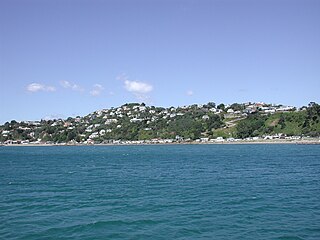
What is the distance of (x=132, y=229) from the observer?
23375mm

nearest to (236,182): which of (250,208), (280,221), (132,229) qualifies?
(250,208)

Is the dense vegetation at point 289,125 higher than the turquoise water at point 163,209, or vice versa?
the dense vegetation at point 289,125

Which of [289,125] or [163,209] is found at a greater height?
[289,125]

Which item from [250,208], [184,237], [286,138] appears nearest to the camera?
[184,237]

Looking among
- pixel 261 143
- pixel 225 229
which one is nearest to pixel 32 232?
pixel 225 229

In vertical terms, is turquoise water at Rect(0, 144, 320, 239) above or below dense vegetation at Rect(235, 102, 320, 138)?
below

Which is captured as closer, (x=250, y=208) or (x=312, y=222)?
(x=312, y=222)

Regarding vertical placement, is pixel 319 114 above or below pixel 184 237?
above

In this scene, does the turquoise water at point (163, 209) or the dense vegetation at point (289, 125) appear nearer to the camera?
the turquoise water at point (163, 209)

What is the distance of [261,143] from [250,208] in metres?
156

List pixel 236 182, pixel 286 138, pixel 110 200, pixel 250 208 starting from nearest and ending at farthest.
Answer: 1. pixel 250 208
2. pixel 110 200
3. pixel 236 182
4. pixel 286 138

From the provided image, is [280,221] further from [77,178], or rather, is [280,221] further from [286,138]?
[286,138]

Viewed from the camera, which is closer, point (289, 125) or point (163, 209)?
point (163, 209)

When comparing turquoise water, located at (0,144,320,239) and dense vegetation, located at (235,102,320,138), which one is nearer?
turquoise water, located at (0,144,320,239)
